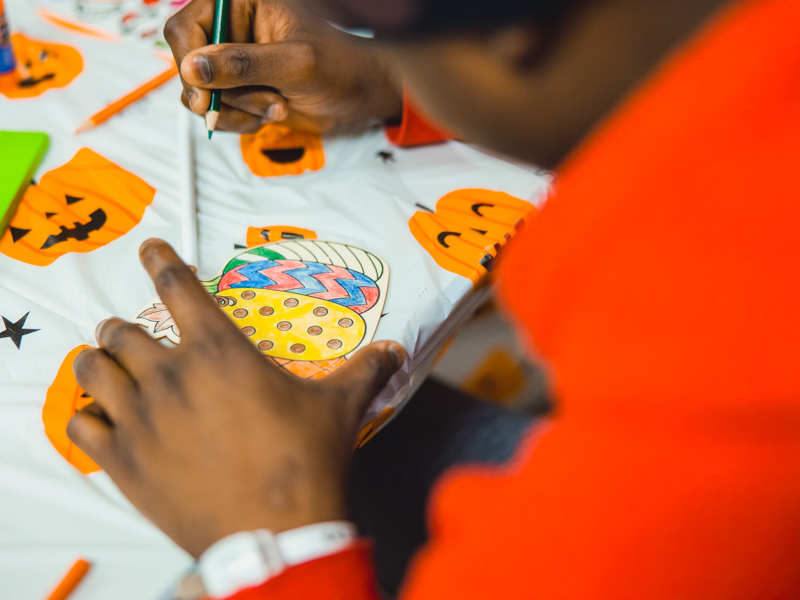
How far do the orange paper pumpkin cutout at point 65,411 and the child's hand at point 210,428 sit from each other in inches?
0.9

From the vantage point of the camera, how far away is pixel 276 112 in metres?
0.64

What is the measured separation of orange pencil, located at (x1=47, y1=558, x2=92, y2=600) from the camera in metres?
0.30

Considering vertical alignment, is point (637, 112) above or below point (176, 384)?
above

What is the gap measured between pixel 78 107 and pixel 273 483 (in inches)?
20.9

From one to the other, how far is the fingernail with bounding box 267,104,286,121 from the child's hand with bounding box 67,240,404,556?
322mm

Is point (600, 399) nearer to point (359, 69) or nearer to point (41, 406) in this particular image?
point (41, 406)

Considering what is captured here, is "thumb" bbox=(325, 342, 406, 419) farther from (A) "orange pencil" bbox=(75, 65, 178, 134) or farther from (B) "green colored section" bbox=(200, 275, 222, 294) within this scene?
(A) "orange pencil" bbox=(75, 65, 178, 134)

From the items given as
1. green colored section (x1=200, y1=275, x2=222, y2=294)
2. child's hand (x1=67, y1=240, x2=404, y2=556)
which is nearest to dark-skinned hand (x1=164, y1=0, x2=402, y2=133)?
green colored section (x1=200, y1=275, x2=222, y2=294)

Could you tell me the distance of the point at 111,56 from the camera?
0.72 metres

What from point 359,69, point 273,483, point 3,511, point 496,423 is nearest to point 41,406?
point 3,511

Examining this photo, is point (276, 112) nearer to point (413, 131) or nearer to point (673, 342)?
point (413, 131)

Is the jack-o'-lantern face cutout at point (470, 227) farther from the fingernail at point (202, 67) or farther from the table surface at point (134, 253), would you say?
the fingernail at point (202, 67)

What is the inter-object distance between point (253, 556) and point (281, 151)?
45 cm

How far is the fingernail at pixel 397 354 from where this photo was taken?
0.40 meters
